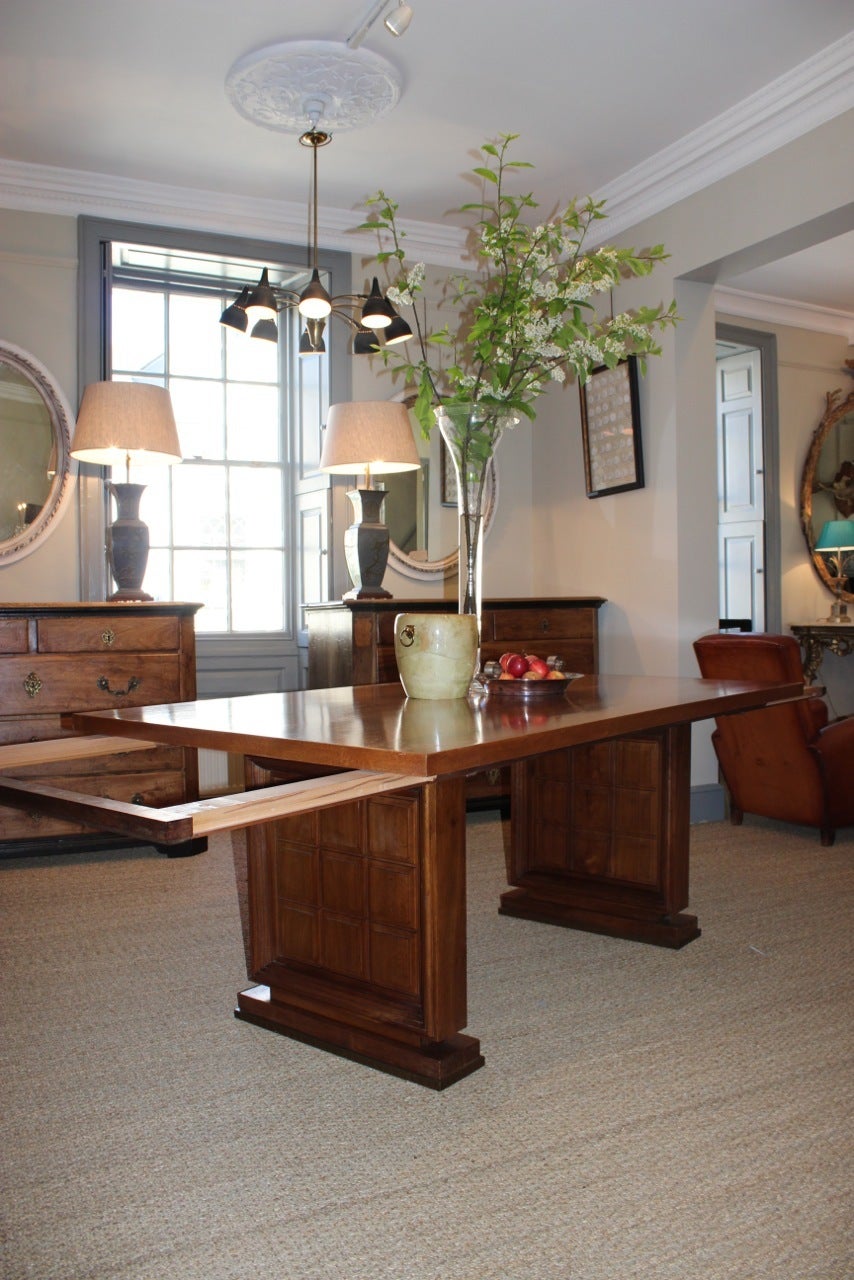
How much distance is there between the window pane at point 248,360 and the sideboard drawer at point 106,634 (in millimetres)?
1601

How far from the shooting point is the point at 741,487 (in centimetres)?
614

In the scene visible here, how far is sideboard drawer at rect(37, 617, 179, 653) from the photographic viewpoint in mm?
3475

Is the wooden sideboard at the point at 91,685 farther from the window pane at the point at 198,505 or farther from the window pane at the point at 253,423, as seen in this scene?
the window pane at the point at 253,423

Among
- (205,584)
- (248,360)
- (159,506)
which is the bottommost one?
(205,584)

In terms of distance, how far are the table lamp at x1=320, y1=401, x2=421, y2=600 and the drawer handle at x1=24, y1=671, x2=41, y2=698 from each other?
1.20 metres

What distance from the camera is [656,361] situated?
4.16m

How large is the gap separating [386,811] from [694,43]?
278cm

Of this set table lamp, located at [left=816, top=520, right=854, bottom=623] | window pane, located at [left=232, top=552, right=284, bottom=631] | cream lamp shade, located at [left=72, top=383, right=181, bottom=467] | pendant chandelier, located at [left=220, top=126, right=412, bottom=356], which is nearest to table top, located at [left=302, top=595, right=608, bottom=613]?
window pane, located at [left=232, top=552, right=284, bottom=631]

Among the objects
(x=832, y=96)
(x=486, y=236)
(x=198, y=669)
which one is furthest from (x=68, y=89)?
(x=832, y=96)

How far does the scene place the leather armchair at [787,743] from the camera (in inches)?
138

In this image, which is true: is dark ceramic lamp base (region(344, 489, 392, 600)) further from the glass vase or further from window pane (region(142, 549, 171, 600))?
the glass vase

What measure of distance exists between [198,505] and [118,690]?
4.33ft

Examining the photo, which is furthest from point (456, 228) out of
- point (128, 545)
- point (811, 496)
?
point (811, 496)

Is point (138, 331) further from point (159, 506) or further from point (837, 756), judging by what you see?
point (837, 756)
